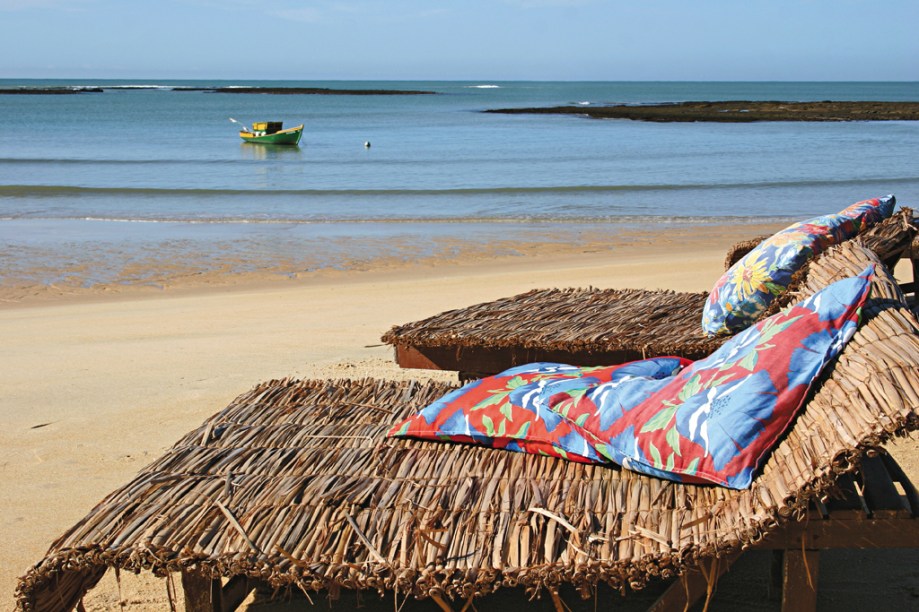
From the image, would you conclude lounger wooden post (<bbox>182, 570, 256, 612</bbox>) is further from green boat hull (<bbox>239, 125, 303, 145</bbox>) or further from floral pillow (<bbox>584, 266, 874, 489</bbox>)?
green boat hull (<bbox>239, 125, 303, 145</bbox>)

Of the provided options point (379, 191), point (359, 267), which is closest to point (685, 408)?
point (359, 267)

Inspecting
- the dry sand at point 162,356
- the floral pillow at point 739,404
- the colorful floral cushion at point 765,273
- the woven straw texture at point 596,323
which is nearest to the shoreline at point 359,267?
the dry sand at point 162,356

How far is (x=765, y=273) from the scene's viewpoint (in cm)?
338

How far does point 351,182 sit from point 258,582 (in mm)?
15627

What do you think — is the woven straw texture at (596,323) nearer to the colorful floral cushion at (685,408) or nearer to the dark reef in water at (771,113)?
the colorful floral cushion at (685,408)

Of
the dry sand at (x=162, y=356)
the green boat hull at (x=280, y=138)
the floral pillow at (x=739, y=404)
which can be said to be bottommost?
the green boat hull at (x=280, y=138)

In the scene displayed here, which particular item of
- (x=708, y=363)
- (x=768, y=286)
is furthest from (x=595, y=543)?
(x=768, y=286)

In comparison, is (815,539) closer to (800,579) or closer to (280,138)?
(800,579)

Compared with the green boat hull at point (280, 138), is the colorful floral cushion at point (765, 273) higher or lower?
higher

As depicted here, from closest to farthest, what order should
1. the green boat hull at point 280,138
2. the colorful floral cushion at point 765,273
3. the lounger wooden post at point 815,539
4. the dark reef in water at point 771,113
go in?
the lounger wooden post at point 815,539, the colorful floral cushion at point 765,273, the green boat hull at point 280,138, the dark reef in water at point 771,113

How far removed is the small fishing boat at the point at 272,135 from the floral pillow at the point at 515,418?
26.5 meters

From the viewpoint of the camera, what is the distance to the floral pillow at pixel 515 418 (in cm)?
238

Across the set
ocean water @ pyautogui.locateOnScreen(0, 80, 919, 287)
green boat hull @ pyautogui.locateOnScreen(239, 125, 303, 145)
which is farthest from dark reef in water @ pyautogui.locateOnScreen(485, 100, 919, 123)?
green boat hull @ pyautogui.locateOnScreen(239, 125, 303, 145)

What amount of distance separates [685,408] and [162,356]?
3977mm
